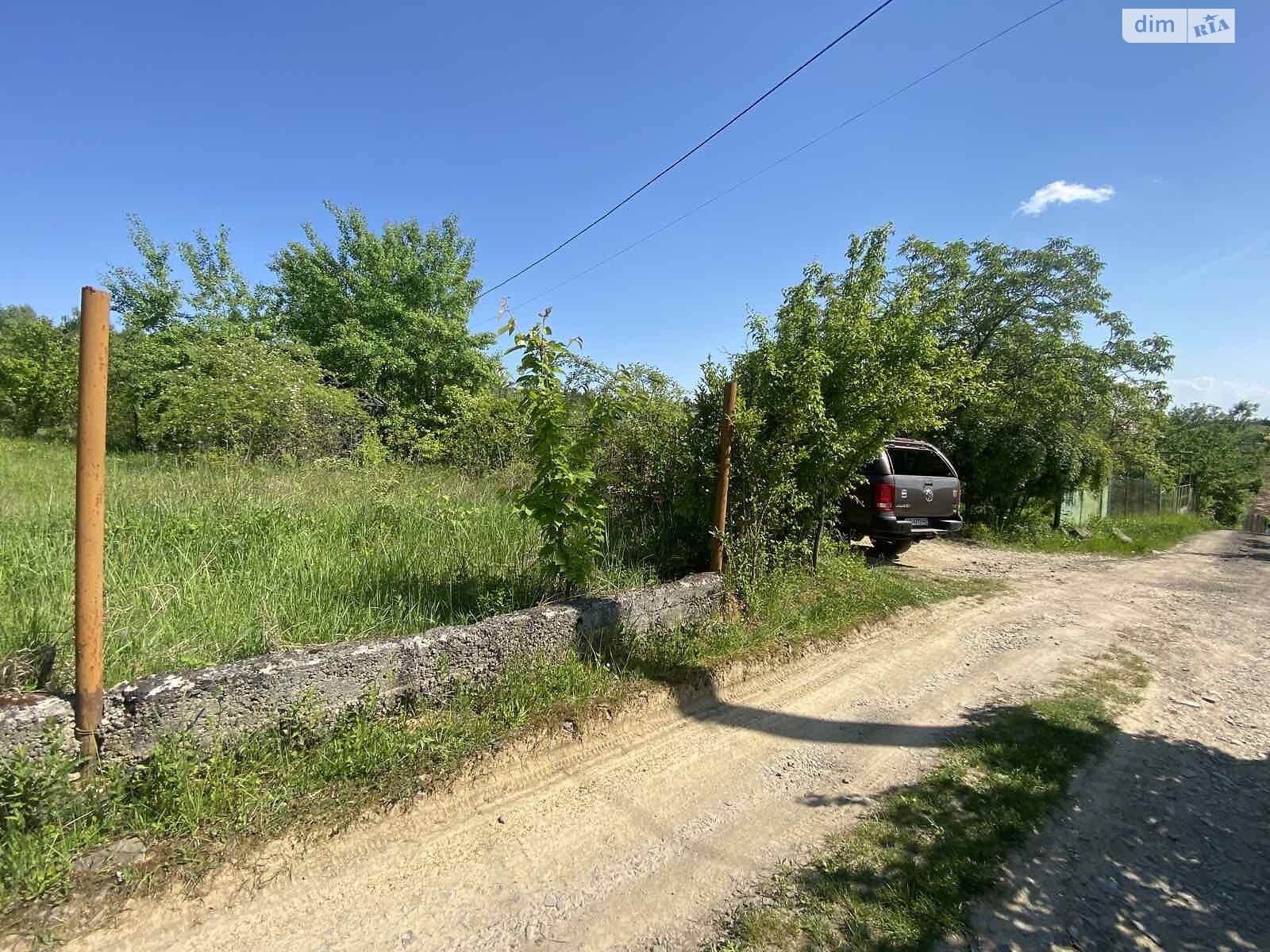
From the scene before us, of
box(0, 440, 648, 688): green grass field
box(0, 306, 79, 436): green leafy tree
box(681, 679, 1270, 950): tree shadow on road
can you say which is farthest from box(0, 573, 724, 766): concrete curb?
box(0, 306, 79, 436): green leafy tree

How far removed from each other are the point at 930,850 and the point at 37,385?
25686 mm

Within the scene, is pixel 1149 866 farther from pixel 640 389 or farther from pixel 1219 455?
pixel 1219 455

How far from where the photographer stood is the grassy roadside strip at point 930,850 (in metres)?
1.96

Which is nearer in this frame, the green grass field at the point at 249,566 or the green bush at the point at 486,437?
the green grass field at the point at 249,566

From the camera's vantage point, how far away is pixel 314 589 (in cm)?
357

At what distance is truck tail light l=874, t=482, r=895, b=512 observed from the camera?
6.89 m

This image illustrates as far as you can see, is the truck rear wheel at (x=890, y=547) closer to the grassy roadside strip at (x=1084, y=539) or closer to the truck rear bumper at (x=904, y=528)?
the truck rear bumper at (x=904, y=528)

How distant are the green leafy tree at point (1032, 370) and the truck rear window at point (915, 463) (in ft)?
13.7

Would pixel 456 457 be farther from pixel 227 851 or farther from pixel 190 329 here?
pixel 190 329

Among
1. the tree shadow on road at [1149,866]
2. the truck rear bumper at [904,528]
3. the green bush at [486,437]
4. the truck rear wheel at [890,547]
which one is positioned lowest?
the tree shadow on road at [1149,866]

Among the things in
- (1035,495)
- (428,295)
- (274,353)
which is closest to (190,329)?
(428,295)

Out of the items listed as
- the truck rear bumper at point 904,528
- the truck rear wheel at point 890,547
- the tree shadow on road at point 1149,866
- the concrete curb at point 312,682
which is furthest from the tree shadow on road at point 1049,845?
the truck rear wheel at point 890,547

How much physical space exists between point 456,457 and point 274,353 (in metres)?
4.69

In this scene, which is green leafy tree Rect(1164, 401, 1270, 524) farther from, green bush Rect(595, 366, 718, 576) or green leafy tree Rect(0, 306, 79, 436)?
green leafy tree Rect(0, 306, 79, 436)
